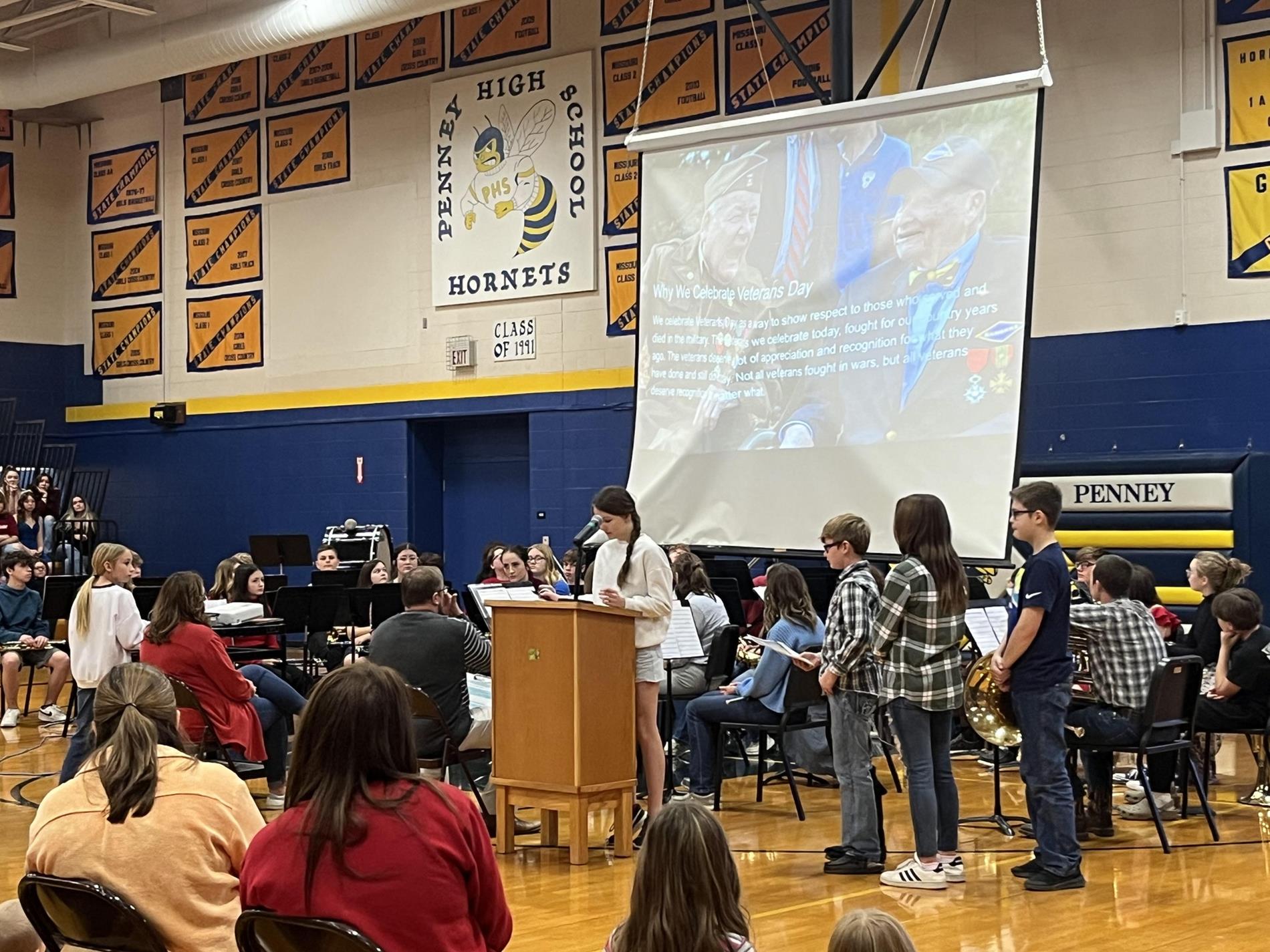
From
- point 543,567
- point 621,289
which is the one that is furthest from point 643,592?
point 621,289

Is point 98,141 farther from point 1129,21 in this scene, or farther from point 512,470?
point 1129,21

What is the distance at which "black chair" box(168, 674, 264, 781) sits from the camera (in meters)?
6.68

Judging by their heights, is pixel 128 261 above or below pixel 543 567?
above

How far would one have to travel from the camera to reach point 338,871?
8.80 ft

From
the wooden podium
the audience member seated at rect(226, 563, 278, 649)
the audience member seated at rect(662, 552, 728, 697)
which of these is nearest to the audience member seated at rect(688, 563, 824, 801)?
the audience member seated at rect(662, 552, 728, 697)

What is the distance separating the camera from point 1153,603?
8.66 meters

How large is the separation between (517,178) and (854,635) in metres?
9.46

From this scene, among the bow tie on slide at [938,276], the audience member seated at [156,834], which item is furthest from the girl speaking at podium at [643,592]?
the bow tie on slide at [938,276]

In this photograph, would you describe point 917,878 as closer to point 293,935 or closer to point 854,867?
point 854,867

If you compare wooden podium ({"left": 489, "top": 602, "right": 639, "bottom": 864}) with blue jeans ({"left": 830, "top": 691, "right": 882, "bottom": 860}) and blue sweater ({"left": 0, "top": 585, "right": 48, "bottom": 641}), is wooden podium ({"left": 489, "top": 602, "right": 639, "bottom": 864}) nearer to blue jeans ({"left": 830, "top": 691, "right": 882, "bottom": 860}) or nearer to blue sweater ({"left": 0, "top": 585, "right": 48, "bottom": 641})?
blue jeans ({"left": 830, "top": 691, "right": 882, "bottom": 860})

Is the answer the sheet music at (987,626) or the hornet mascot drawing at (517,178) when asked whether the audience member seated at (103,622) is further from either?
the hornet mascot drawing at (517,178)

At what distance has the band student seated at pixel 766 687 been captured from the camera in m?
7.25

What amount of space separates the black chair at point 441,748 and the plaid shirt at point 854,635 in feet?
5.19

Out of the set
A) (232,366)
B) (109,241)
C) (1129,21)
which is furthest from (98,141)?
(1129,21)
